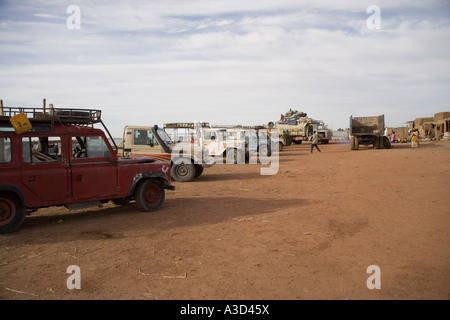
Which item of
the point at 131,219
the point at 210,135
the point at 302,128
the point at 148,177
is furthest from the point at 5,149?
the point at 302,128

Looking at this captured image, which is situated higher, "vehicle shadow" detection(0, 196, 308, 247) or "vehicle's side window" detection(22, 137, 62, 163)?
"vehicle's side window" detection(22, 137, 62, 163)

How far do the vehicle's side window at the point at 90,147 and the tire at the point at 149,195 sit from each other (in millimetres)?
1128

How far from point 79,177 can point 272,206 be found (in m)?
4.54

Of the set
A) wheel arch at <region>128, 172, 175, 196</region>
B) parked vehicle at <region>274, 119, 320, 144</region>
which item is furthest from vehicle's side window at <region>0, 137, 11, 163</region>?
parked vehicle at <region>274, 119, 320, 144</region>

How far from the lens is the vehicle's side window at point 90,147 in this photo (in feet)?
23.7

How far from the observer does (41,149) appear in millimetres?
6914

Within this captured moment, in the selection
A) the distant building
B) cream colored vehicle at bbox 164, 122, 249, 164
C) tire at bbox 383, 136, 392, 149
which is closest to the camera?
cream colored vehicle at bbox 164, 122, 249, 164

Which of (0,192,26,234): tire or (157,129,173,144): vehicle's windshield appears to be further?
(157,129,173,144): vehicle's windshield

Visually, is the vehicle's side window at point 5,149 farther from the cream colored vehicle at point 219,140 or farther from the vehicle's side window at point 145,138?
the cream colored vehicle at point 219,140

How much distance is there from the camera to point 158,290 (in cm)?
404

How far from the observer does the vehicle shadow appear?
6254 millimetres

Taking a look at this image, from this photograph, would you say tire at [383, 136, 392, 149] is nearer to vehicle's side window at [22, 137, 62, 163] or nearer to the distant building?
the distant building

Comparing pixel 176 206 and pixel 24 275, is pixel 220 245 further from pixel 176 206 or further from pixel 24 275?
pixel 176 206
